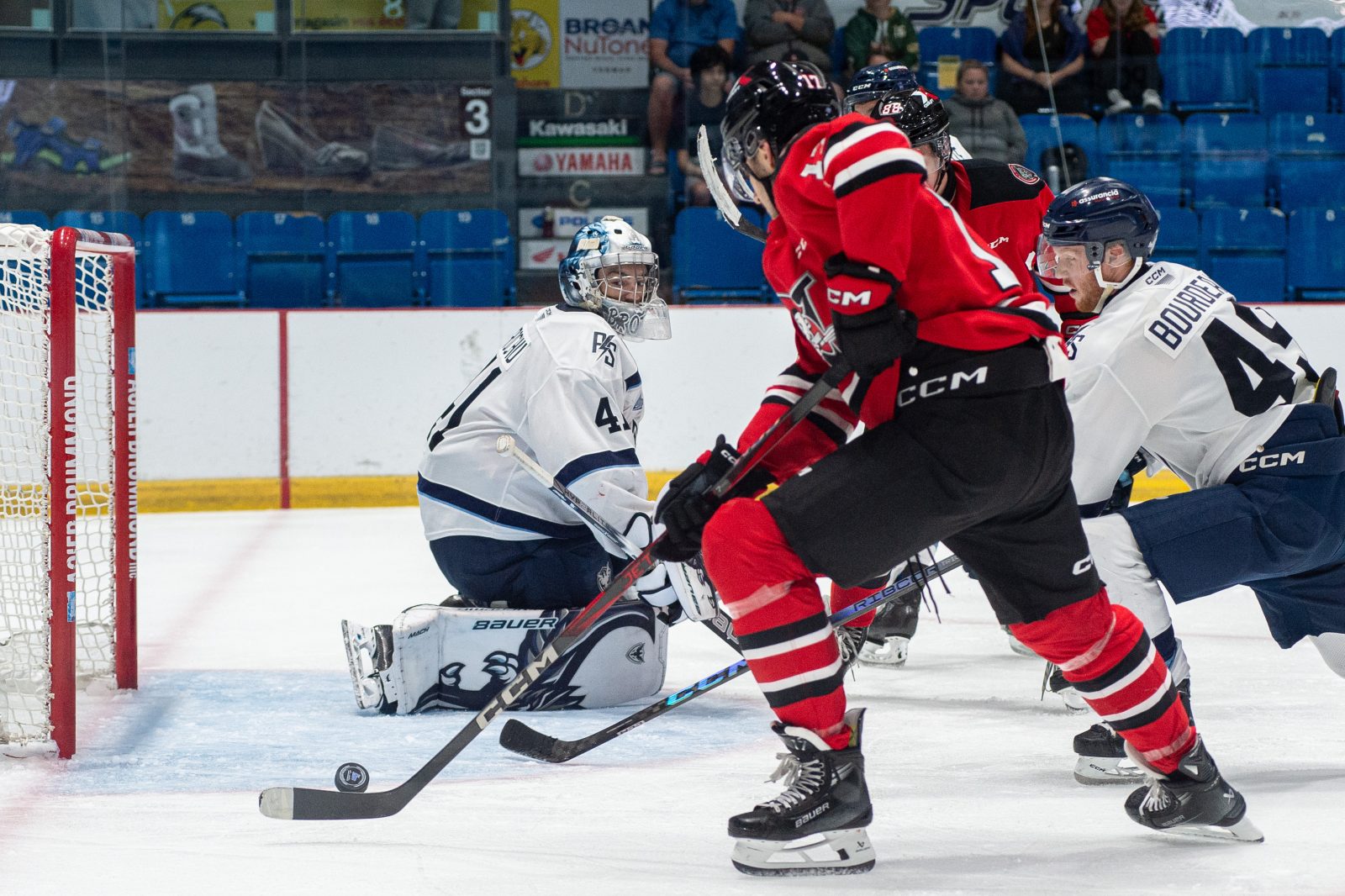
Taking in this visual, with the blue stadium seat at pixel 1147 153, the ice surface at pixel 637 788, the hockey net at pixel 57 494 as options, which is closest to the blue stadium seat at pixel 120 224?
the ice surface at pixel 637 788

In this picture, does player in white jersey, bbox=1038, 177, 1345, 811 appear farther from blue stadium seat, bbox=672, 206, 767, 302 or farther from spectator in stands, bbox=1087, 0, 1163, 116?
spectator in stands, bbox=1087, 0, 1163, 116

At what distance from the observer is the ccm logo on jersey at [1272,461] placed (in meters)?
2.40

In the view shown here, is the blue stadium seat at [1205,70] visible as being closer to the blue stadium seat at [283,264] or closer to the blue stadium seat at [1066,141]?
the blue stadium seat at [1066,141]

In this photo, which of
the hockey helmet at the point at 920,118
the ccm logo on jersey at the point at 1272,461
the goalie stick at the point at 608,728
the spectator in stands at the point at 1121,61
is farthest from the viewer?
the spectator in stands at the point at 1121,61

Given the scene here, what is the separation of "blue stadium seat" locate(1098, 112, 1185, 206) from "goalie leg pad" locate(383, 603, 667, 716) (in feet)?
14.4

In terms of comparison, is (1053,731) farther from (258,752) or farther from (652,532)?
(258,752)

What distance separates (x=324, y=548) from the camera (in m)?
4.98

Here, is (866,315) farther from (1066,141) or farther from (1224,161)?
(1224,161)

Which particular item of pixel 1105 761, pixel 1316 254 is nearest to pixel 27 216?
pixel 1105 761

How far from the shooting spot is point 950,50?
7.12 m

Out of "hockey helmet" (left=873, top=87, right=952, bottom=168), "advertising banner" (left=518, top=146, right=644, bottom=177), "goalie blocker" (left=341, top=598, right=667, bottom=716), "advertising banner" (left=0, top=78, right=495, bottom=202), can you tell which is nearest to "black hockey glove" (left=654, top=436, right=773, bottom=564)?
"goalie blocker" (left=341, top=598, right=667, bottom=716)

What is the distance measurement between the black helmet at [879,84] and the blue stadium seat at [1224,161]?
3601 mm

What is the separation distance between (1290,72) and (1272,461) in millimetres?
5043

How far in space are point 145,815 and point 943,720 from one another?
4.72ft
